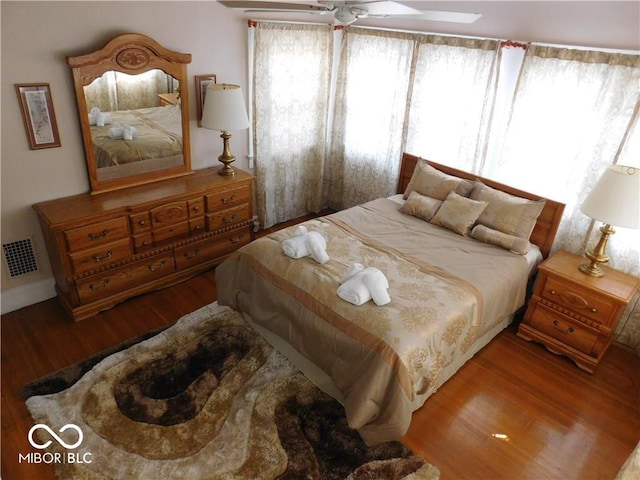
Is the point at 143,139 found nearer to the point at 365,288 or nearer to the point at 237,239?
the point at 237,239

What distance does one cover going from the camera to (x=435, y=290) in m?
2.73

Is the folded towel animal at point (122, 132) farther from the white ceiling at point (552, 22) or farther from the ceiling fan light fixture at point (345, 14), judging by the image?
the ceiling fan light fixture at point (345, 14)

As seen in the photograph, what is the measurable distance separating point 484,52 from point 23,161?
3553 mm

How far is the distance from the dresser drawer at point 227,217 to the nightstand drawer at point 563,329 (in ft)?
8.38

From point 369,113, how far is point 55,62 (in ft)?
9.17

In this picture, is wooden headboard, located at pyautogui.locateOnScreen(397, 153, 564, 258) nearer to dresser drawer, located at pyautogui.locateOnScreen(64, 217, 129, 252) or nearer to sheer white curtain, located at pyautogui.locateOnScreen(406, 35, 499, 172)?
sheer white curtain, located at pyautogui.locateOnScreen(406, 35, 499, 172)

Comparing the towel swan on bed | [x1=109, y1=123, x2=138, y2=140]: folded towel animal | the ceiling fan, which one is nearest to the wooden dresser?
[x1=109, y1=123, x2=138, y2=140]: folded towel animal

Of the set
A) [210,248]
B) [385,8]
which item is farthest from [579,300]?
[210,248]

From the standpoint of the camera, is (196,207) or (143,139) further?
(196,207)

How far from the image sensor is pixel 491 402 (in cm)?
278

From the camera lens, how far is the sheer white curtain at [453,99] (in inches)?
141

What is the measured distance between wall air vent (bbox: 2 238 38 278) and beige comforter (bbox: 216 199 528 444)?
1.42 m

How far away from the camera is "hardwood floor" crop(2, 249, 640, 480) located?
2.40 m

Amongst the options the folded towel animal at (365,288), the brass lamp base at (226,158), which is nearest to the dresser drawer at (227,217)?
the brass lamp base at (226,158)
